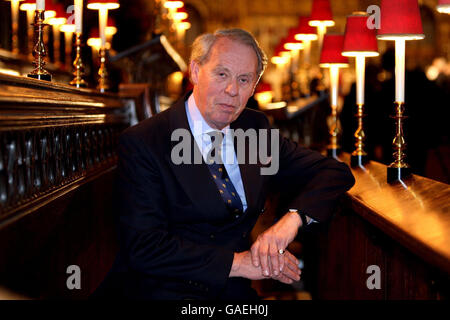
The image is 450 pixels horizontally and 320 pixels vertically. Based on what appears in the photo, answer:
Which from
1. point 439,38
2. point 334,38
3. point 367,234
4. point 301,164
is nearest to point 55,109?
point 301,164

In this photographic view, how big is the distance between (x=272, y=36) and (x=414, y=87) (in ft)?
55.0

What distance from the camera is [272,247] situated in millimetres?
2434

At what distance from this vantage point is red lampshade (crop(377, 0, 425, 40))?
313 centimetres

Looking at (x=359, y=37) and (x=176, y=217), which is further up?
(x=359, y=37)

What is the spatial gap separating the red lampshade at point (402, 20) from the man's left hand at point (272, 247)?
1.18m

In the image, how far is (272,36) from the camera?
77.5ft

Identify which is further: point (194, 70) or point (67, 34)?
point (67, 34)

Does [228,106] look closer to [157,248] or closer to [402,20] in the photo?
[157,248]

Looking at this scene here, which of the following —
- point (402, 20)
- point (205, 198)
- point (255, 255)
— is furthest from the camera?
point (402, 20)

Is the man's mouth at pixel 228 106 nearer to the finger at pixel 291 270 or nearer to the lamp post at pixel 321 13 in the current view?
the finger at pixel 291 270

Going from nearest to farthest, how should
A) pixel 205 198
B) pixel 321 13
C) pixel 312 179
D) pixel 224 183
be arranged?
pixel 205 198, pixel 224 183, pixel 312 179, pixel 321 13

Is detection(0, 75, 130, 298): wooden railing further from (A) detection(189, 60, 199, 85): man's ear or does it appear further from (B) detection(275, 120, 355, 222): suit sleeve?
(B) detection(275, 120, 355, 222): suit sleeve

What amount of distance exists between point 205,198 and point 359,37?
1983mm

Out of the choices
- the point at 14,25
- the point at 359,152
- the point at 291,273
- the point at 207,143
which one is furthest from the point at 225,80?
the point at 14,25
